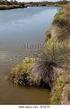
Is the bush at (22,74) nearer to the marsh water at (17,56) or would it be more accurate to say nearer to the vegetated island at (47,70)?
the vegetated island at (47,70)

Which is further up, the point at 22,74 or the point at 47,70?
the point at 47,70

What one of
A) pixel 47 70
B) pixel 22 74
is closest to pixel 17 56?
pixel 22 74

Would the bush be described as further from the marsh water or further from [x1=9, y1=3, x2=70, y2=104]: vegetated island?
the marsh water

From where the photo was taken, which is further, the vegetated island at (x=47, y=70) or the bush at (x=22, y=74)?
the bush at (x=22, y=74)

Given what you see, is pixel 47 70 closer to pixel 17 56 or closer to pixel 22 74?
pixel 22 74

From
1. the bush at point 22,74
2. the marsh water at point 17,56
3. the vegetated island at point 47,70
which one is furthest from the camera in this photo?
the bush at point 22,74

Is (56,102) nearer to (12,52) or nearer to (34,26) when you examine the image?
(12,52)

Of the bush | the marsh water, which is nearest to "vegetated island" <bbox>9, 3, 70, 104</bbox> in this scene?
the bush

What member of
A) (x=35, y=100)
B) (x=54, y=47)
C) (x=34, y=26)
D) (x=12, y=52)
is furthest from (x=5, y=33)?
(x=35, y=100)

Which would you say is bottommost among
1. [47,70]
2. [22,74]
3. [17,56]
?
[17,56]

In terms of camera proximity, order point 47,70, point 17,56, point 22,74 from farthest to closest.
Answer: point 17,56
point 22,74
point 47,70

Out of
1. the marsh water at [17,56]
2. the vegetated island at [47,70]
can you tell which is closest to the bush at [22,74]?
the vegetated island at [47,70]

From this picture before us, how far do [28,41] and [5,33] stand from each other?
4136mm

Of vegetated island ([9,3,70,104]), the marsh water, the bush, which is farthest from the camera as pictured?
the bush
